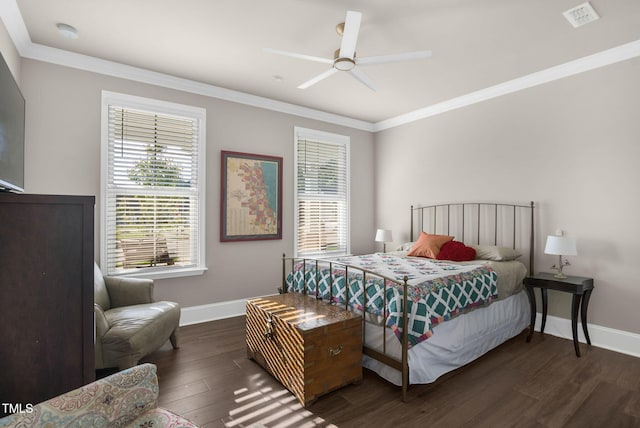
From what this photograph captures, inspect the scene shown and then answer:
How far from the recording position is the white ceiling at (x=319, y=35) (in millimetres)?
2395

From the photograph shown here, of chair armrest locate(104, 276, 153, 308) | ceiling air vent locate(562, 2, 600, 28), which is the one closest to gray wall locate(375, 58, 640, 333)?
ceiling air vent locate(562, 2, 600, 28)

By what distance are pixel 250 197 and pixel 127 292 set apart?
1763 mm

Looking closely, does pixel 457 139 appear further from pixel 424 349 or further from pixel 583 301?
pixel 424 349

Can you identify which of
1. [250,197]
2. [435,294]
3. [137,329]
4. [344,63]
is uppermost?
[344,63]

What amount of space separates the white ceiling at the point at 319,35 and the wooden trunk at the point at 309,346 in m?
2.29

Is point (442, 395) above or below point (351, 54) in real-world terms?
below

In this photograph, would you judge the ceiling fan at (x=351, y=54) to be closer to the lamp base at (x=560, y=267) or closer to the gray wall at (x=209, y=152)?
the gray wall at (x=209, y=152)

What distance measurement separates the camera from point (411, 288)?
238 cm

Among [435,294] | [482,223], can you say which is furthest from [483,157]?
[435,294]

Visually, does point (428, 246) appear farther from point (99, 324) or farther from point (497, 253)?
point (99, 324)

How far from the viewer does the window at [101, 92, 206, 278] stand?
10.8 feet

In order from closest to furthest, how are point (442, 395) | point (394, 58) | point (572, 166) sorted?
1. point (442, 395)
2. point (394, 58)
3. point (572, 166)

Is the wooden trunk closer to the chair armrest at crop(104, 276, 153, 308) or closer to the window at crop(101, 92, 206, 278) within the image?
the chair armrest at crop(104, 276, 153, 308)

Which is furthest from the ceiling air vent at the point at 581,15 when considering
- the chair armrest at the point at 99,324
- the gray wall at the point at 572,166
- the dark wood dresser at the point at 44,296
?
the chair armrest at the point at 99,324
